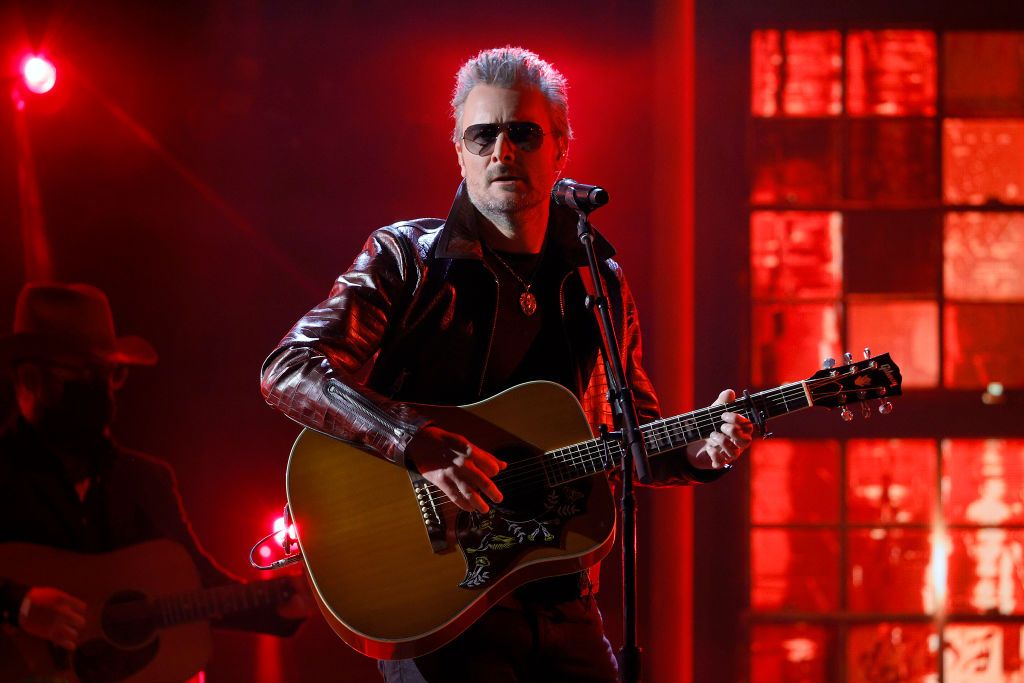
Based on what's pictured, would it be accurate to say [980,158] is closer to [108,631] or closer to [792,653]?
[792,653]

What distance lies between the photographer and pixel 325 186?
4086 mm

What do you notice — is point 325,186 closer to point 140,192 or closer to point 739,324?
point 140,192

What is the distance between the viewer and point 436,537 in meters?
2.21

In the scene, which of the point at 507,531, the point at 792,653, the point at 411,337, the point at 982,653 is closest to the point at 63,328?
the point at 411,337

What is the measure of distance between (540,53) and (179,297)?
1789mm

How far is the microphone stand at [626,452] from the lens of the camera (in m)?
1.92

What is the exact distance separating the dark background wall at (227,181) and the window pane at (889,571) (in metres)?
0.97

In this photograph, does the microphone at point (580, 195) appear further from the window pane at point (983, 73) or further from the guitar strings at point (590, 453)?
the window pane at point (983, 73)


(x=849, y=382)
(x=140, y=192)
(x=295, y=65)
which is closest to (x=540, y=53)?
(x=295, y=65)

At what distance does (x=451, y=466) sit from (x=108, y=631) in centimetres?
205

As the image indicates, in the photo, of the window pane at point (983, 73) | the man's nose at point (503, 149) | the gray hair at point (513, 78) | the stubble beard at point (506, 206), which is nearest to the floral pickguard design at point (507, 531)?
the stubble beard at point (506, 206)

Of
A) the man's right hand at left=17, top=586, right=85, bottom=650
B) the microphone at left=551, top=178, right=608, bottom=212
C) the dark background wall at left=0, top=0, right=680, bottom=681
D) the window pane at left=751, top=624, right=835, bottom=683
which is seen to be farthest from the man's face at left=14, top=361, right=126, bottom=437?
the window pane at left=751, top=624, right=835, bottom=683

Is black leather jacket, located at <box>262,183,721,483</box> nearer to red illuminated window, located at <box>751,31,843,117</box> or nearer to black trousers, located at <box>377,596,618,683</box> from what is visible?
black trousers, located at <box>377,596,618,683</box>

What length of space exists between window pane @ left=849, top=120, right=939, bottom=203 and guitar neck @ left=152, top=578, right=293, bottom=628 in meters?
2.72
